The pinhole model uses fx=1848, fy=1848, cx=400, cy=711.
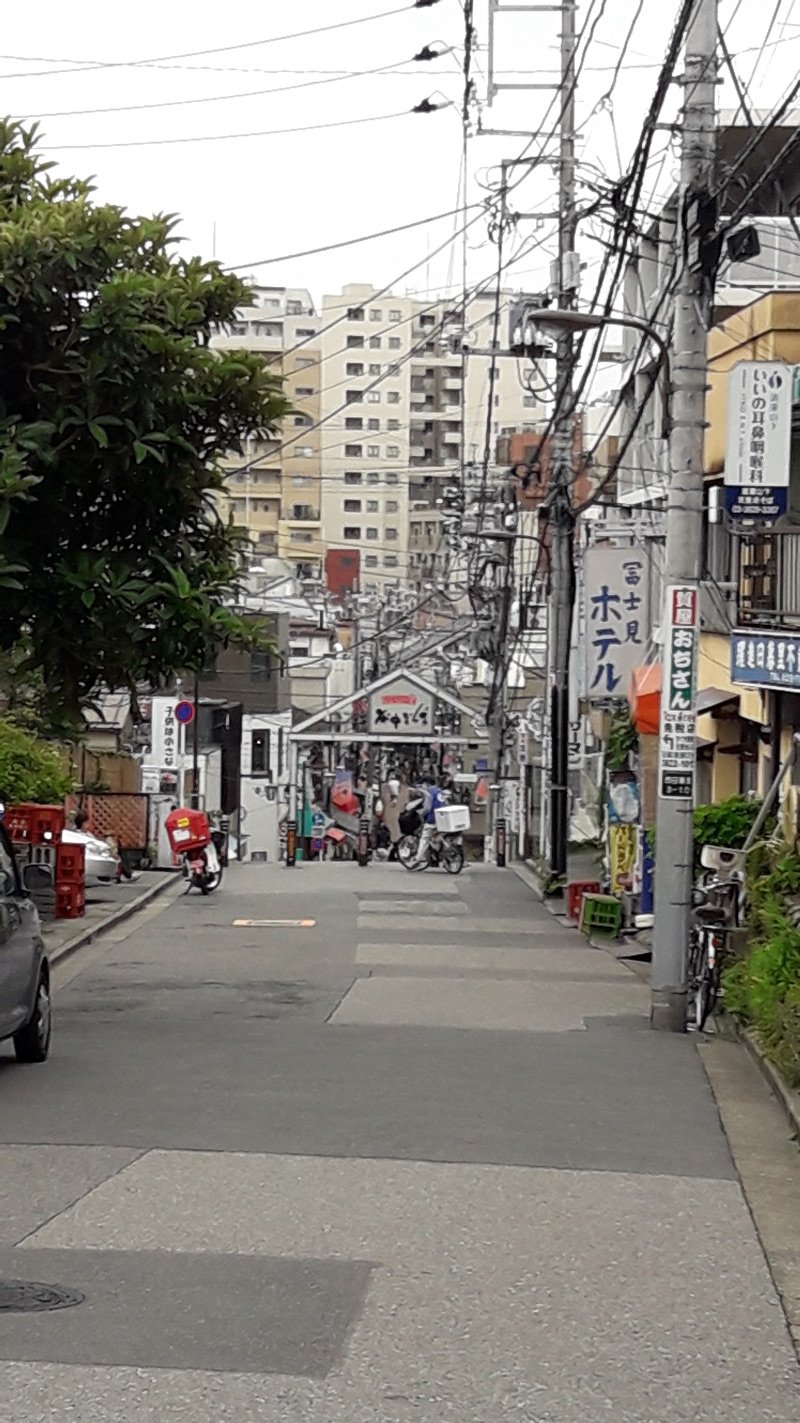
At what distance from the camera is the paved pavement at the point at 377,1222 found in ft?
19.2

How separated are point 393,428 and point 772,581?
253ft

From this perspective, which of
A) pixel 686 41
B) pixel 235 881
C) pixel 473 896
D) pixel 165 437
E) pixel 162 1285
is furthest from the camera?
pixel 235 881

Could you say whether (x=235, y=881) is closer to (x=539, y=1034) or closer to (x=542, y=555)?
(x=542, y=555)

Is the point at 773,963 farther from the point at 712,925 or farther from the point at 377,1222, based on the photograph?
the point at 377,1222

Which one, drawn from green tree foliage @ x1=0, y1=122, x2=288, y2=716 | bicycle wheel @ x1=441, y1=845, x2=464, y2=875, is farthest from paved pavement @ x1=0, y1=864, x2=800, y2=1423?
bicycle wheel @ x1=441, y1=845, x2=464, y2=875

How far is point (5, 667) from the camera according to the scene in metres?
19.1

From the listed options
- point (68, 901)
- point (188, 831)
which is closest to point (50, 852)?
point (68, 901)

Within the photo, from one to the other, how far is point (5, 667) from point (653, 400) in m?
19.2

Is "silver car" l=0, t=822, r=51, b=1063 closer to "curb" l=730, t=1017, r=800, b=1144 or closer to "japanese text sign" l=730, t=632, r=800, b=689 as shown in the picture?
"curb" l=730, t=1017, r=800, b=1144

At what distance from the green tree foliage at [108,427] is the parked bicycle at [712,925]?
4.98m

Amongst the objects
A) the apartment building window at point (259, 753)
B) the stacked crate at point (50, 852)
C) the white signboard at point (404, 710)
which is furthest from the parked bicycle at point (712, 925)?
the apartment building window at point (259, 753)

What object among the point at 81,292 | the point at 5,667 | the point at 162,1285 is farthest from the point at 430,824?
the point at 162,1285

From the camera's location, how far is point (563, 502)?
1176 inches

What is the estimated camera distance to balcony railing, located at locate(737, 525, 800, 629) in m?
20.2
